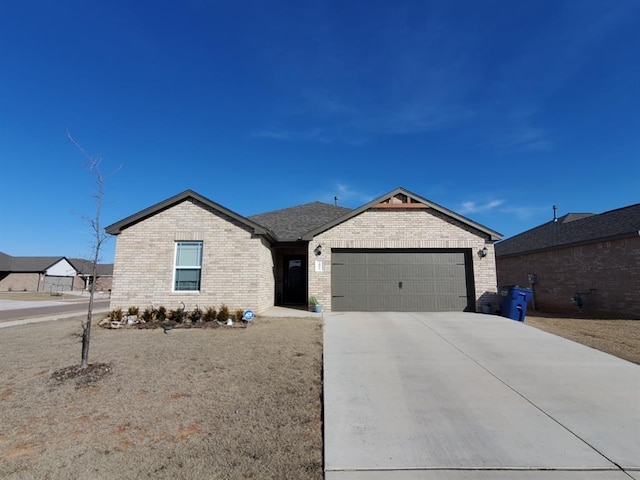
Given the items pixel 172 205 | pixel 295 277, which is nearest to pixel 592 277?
pixel 295 277

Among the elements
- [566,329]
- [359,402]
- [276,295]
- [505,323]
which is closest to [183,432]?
[359,402]

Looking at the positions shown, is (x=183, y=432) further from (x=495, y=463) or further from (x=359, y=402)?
(x=495, y=463)

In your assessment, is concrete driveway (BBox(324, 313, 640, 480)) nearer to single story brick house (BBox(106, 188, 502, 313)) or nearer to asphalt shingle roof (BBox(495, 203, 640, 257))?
single story brick house (BBox(106, 188, 502, 313))

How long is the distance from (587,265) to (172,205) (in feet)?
53.2

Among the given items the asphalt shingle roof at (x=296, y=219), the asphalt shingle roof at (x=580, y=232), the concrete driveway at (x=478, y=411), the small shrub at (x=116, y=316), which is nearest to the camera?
the concrete driveway at (x=478, y=411)

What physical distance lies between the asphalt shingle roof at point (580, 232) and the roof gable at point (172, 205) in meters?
12.7

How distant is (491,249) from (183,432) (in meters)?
11.9

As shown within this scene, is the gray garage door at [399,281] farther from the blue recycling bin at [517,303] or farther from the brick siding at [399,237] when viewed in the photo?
the blue recycling bin at [517,303]

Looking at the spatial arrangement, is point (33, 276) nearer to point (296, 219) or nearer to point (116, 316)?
point (296, 219)

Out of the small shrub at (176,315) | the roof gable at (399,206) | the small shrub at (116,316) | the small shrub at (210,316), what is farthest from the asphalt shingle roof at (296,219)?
the small shrub at (116,316)

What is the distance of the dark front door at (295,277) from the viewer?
50.5 ft

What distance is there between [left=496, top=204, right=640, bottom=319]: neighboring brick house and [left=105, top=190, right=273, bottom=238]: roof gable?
12.8 meters

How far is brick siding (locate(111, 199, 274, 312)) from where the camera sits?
10914 millimetres

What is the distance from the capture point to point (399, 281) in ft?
40.0
